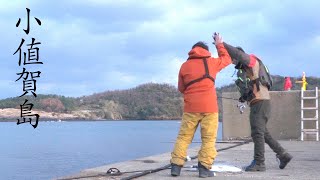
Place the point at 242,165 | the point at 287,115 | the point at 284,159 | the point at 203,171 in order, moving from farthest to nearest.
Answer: the point at 287,115
the point at 242,165
the point at 284,159
the point at 203,171

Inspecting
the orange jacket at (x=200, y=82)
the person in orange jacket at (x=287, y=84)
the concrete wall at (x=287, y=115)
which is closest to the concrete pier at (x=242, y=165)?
the orange jacket at (x=200, y=82)

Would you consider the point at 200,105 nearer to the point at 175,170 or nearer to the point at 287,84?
the point at 175,170

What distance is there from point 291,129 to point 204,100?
8.75 m

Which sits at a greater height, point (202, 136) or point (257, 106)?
point (257, 106)

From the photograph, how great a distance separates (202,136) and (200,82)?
674 millimetres

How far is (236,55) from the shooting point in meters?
7.42

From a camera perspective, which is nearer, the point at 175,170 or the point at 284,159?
the point at 175,170

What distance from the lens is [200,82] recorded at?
7062 mm

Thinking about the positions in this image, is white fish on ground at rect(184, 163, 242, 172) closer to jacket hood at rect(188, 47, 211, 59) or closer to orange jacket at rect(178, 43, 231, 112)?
orange jacket at rect(178, 43, 231, 112)

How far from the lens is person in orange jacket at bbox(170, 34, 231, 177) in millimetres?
7043

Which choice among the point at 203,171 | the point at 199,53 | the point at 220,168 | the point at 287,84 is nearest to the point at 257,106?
the point at 220,168

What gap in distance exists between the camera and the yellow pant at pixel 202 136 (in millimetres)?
7031

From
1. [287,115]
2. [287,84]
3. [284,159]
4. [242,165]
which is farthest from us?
[287,84]

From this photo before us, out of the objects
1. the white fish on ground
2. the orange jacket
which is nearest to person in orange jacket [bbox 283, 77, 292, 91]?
the white fish on ground
